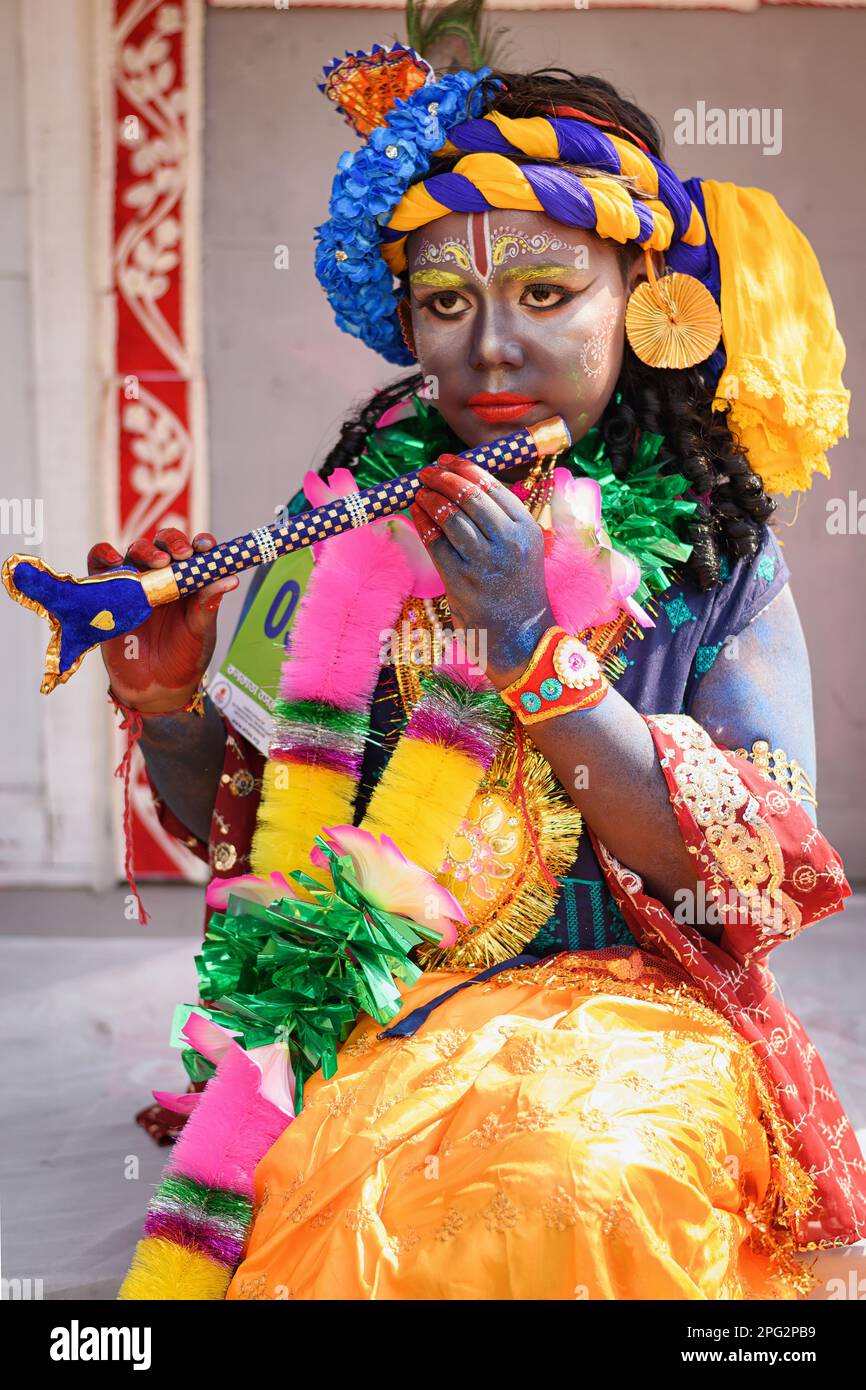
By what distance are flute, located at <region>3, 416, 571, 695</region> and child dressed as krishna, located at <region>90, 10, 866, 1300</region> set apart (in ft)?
0.15

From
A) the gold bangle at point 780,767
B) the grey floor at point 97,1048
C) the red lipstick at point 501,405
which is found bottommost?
the grey floor at point 97,1048

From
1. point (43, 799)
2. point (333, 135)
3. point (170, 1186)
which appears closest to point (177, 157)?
point (333, 135)

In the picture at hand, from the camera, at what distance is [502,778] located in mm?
2201

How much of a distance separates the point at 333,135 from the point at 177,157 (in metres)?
0.48

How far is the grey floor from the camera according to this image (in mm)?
2662

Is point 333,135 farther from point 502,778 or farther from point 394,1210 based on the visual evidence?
point 394,1210

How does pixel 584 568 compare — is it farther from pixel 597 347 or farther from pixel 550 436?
pixel 597 347

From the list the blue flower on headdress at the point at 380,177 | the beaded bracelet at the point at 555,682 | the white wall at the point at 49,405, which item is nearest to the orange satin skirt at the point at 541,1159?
the beaded bracelet at the point at 555,682

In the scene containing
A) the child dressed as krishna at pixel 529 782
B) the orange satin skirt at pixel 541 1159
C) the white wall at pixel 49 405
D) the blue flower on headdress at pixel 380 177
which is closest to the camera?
the orange satin skirt at pixel 541 1159

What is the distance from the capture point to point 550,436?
7.11 ft

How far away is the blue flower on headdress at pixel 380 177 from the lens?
227 cm

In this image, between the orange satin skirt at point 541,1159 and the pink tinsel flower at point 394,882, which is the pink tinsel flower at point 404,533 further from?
the orange satin skirt at point 541,1159

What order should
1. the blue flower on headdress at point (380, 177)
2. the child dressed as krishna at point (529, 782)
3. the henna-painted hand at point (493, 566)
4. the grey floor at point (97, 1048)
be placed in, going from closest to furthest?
the child dressed as krishna at point (529, 782)
the henna-painted hand at point (493, 566)
the blue flower on headdress at point (380, 177)
the grey floor at point (97, 1048)

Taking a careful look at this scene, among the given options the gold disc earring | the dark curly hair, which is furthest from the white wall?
the gold disc earring
